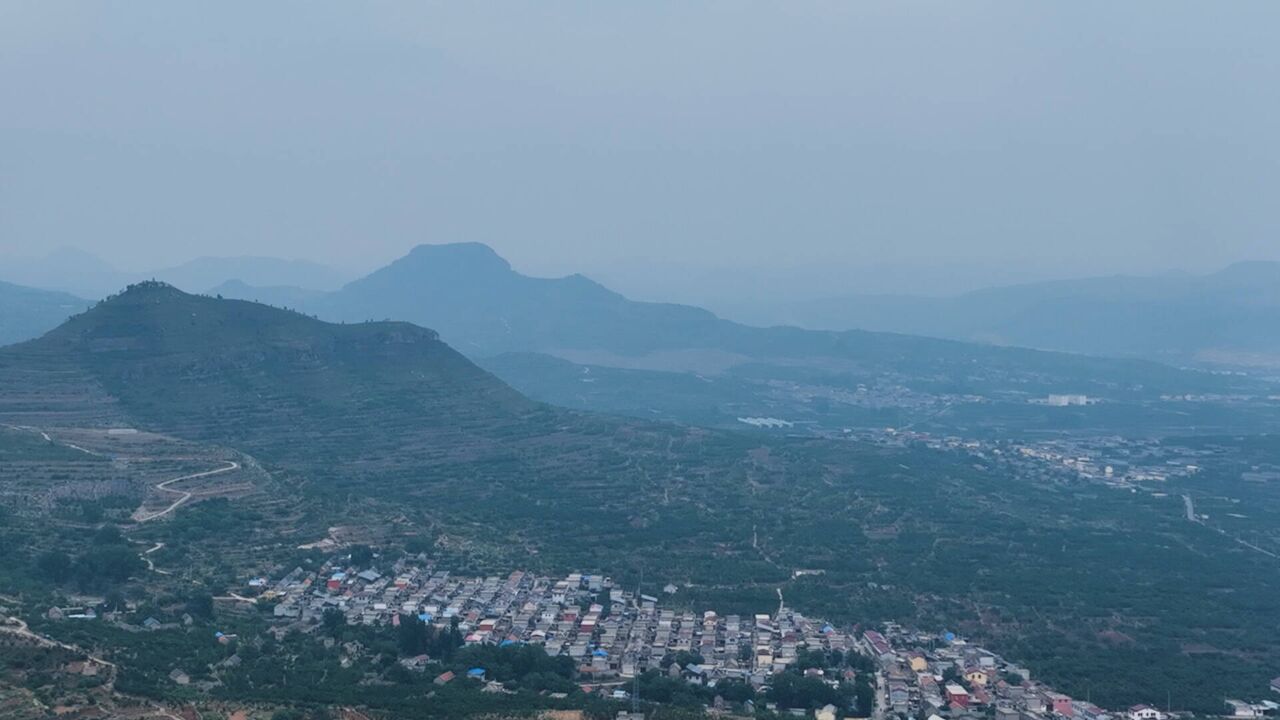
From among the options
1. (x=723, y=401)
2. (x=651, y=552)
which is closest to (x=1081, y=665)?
(x=651, y=552)

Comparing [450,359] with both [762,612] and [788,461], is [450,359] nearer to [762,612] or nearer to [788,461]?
[788,461]

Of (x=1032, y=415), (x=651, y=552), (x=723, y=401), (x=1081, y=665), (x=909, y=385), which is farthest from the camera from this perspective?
(x=909, y=385)

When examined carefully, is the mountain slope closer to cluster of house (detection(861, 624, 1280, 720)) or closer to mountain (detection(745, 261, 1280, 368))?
cluster of house (detection(861, 624, 1280, 720))

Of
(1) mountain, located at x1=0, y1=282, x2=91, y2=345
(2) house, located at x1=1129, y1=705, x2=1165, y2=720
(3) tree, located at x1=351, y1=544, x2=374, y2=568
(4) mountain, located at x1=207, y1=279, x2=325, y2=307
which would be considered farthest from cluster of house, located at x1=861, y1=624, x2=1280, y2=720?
(4) mountain, located at x1=207, y1=279, x2=325, y2=307

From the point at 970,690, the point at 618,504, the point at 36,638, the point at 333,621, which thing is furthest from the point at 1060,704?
the point at 36,638

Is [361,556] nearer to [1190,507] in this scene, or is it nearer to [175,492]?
[175,492]
